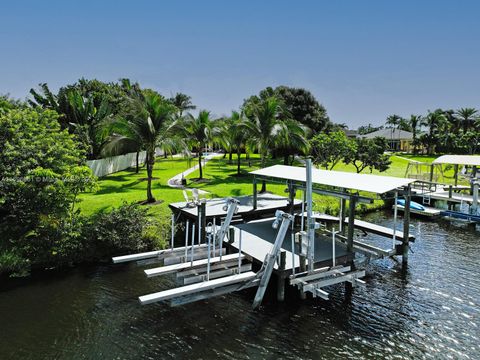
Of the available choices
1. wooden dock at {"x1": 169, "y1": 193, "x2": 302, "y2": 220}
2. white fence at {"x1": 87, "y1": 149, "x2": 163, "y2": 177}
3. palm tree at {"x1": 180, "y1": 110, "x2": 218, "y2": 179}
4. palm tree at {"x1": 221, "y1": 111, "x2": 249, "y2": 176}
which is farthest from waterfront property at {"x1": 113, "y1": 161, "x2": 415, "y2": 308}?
white fence at {"x1": 87, "y1": 149, "x2": 163, "y2": 177}

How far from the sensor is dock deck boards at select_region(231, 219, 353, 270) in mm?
11672

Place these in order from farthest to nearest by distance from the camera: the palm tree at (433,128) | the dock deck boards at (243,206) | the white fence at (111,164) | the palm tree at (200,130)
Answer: the palm tree at (433,128) → the white fence at (111,164) → the palm tree at (200,130) → the dock deck boards at (243,206)

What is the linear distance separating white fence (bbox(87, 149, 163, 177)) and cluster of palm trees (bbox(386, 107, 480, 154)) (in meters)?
50.6

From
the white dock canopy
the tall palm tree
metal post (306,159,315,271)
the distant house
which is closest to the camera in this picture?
metal post (306,159,315,271)

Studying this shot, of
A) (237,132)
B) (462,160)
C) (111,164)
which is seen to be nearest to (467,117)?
(462,160)

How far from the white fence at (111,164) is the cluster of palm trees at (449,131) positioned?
50.6 metres

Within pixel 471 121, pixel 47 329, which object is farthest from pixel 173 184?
pixel 471 121

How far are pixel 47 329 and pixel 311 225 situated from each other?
773cm

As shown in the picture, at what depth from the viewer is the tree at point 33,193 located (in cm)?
1277

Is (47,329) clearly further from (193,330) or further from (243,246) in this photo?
(243,246)

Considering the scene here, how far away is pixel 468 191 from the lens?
28344 mm

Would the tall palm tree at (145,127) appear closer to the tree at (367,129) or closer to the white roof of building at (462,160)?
the white roof of building at (462,160)

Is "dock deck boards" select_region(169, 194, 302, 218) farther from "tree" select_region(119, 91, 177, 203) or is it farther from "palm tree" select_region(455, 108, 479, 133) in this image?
"palm tree" select_region(455, 108, 479, 133)

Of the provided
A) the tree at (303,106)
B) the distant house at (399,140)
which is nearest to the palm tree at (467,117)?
the distant house at (399,140)
